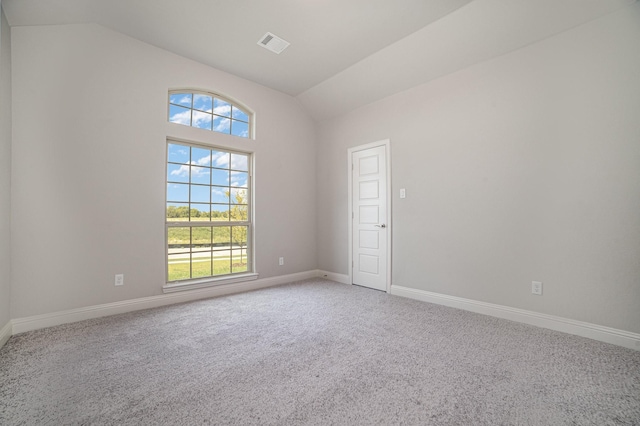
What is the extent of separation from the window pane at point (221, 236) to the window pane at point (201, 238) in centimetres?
9

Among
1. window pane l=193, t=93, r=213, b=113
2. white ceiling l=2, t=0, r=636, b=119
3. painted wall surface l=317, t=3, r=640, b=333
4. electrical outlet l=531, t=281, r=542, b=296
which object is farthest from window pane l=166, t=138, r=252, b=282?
electrical outlet l=531, t=281, r=542, b=296

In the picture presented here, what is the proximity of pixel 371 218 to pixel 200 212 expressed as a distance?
2.47m

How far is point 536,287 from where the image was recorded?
2.71 m

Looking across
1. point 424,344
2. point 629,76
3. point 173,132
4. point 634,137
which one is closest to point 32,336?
point 173,132

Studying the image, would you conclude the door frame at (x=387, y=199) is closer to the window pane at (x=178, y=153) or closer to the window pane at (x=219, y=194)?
the window pane at (x=219, y=194)

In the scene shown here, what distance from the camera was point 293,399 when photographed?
1.57 m

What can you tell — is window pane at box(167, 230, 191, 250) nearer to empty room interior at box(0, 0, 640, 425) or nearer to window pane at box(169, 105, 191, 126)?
empty room interior at box(0, 0, 640, 425)

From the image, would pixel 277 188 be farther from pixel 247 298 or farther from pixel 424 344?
pixel 424 344

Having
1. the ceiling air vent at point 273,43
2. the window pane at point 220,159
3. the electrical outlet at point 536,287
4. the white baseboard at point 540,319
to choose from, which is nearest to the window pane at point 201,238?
the window pane at point 220,159

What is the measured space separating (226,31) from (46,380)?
3.40 metres

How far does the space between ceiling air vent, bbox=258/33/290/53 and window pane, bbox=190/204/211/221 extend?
7.08 ft

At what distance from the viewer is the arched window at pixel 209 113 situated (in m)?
3.53

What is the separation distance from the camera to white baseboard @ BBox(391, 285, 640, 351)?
7.45 feet

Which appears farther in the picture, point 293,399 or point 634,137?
point 634,137
